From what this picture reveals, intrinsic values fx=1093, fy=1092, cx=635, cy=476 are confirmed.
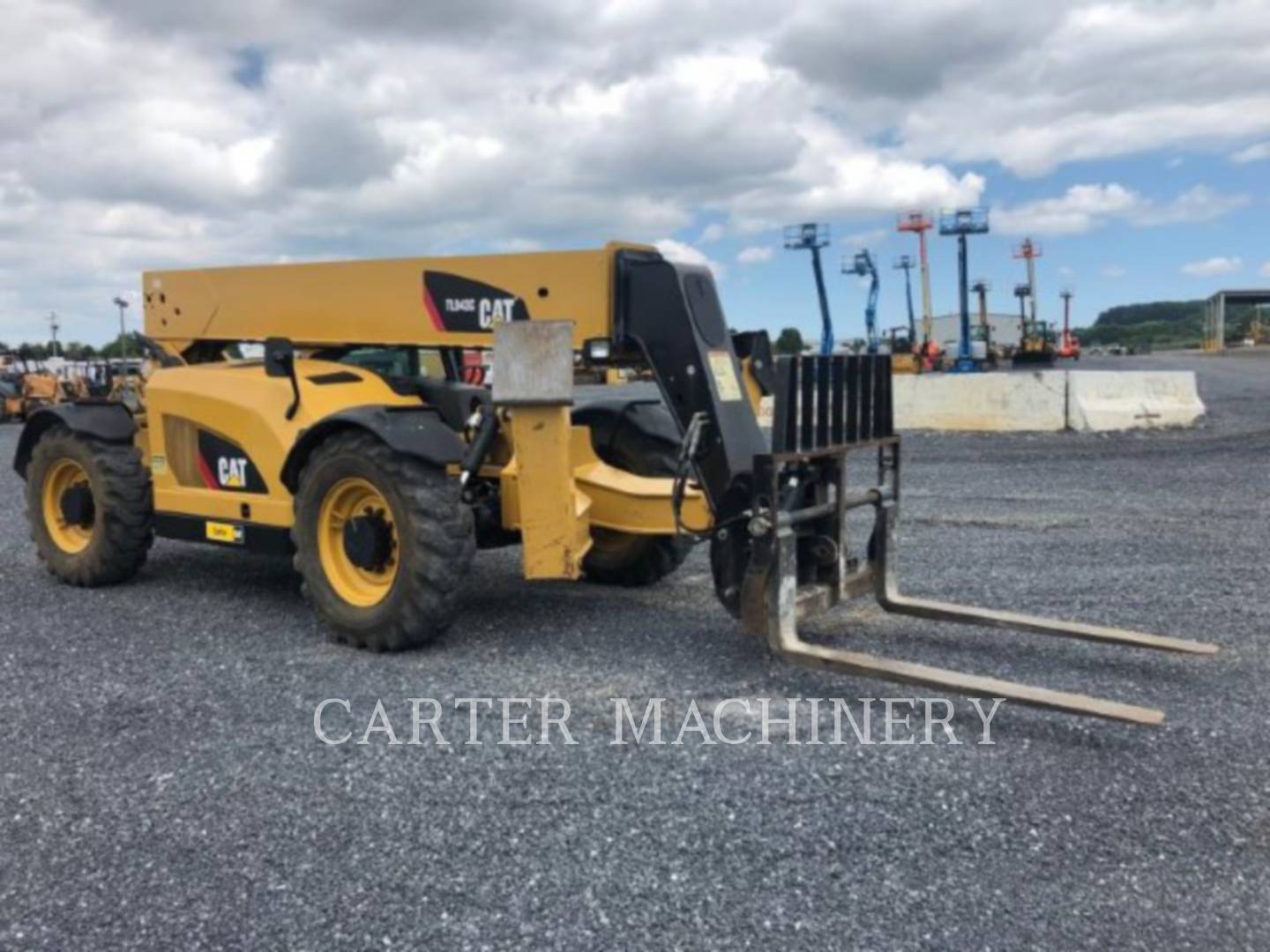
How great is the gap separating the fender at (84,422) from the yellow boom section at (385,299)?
0.59 metres

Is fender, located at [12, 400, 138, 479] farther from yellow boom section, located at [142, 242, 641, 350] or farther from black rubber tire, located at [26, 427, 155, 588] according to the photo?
yellow boom section, located at [142, 242, 641, 350]

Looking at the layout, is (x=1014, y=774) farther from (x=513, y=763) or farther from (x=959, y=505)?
(x=959, y=505)

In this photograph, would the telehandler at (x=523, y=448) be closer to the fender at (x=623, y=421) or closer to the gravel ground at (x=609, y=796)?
the fender at (x=623, y=421)

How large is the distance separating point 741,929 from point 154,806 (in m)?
2.10

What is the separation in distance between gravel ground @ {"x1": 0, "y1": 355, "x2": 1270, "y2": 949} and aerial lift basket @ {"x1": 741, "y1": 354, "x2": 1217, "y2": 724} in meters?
0.17

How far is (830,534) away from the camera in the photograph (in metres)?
5.39

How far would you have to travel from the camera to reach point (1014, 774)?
3.87m

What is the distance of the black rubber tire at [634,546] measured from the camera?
21.6ft

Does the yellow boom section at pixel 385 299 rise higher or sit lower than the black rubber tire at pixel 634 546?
higher

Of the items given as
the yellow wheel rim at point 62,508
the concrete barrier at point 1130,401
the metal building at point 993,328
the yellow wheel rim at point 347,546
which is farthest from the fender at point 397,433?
→ the metal building at point 993,328

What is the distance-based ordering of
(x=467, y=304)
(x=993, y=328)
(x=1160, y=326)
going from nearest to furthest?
(x=467, y=304) < (x=993, y=328) < (x=1160, y=326)

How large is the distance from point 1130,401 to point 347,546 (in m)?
13.1

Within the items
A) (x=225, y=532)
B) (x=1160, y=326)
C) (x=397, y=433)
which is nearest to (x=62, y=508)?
(x=225, y=532)

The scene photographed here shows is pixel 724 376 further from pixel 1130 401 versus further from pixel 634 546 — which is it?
pixel 1130 401
